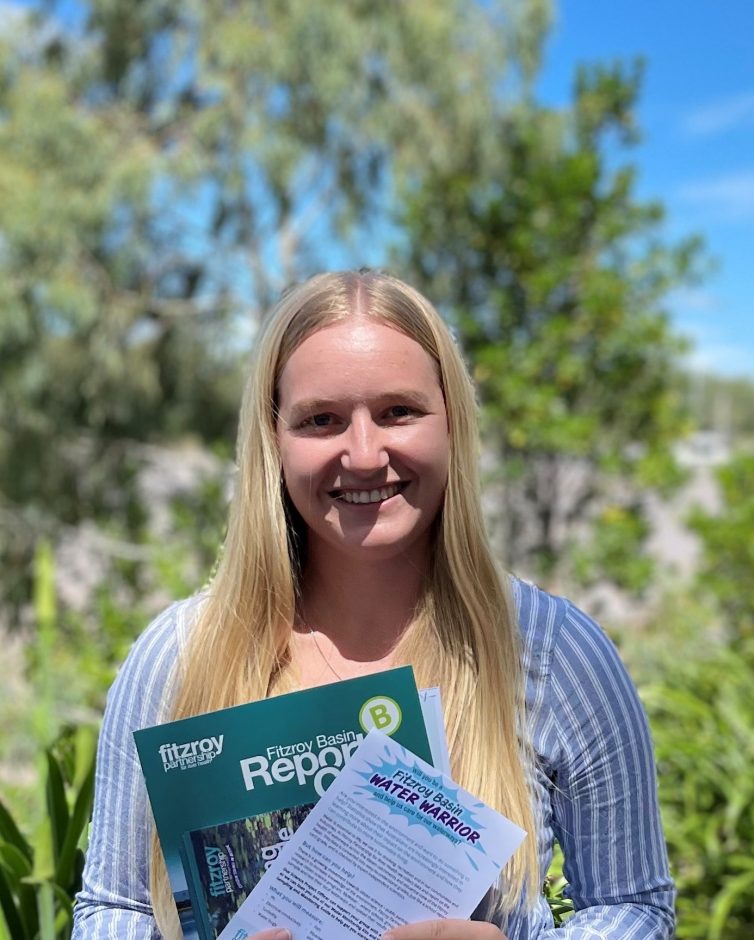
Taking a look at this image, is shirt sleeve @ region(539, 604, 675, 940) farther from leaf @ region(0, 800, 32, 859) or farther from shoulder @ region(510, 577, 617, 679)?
leaf @ region(0, 800, 32, 859)

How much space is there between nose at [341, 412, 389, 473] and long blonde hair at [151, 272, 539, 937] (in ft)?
0.42

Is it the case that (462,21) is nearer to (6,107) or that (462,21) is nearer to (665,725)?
(6,107)

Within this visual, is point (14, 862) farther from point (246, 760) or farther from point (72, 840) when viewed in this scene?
point (246, 760)

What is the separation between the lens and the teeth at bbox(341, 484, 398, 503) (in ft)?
4.32

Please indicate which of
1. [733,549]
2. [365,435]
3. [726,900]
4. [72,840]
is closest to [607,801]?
[365,435]

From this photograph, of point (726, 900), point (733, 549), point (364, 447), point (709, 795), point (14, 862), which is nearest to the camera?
point (364, 447)

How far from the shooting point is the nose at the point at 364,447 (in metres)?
1.28

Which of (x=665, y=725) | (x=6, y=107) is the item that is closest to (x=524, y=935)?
(x=665, y=725)

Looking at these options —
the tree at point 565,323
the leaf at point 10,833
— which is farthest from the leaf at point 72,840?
the tree at point 565,323

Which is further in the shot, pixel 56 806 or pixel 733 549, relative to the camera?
pixel 733 549

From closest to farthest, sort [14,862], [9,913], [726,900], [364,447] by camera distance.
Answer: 1. [364,447]
2. [9,913]
3. [14,862]
4. [726,900]

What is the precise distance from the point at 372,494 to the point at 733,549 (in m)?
4.54

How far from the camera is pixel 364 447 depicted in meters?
1.28

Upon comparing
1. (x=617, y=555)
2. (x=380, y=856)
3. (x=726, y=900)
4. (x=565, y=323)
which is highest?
(x=565, y=323)
